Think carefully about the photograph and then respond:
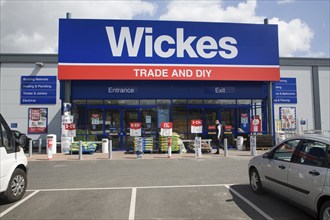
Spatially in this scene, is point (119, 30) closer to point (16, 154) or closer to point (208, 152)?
point (208, 152)

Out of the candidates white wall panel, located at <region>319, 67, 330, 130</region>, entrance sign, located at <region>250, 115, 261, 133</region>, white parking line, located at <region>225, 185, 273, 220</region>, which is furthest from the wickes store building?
white parking line, located at <region>225, 185, 273, 220</region>

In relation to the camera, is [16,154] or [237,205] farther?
[16,154]

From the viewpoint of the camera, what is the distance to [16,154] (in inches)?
233

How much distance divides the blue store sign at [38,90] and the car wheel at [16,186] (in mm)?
14582

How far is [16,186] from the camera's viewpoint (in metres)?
5.86

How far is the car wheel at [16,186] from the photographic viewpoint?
560 centimetres

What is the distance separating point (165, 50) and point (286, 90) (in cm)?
1169

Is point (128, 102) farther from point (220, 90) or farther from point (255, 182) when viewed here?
point (255, 182)

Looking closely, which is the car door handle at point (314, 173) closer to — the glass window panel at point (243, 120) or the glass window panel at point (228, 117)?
the glass window panel at point (228, 117)

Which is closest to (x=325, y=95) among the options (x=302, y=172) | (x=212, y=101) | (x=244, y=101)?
(x=244, y=101)

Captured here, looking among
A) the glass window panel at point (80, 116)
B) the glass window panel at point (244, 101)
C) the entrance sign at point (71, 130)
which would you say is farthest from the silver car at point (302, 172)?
the glass window panel at point (80, 116)

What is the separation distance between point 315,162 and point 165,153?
439 inches

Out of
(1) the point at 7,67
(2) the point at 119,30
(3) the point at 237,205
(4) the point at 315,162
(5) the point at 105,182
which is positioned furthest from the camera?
(1) the point at 7,67

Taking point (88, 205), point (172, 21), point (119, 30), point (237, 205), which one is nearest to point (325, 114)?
point (172, 21)
